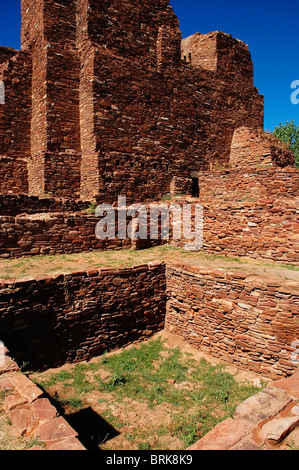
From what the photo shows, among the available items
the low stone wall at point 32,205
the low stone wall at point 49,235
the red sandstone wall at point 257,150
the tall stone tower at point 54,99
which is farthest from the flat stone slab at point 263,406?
the red sandstone wall at point 257,150

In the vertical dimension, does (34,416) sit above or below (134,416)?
above

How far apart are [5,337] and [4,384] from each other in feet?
7.58

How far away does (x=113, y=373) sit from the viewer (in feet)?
24.3

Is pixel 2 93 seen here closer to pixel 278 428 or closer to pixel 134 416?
pixel 134 416

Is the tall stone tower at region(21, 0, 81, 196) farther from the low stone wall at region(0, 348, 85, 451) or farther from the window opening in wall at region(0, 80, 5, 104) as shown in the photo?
the low stone wall at region(0, 348, 85, 451)

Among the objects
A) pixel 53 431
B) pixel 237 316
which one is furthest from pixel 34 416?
pixel 237 316

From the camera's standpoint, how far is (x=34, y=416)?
157 inches

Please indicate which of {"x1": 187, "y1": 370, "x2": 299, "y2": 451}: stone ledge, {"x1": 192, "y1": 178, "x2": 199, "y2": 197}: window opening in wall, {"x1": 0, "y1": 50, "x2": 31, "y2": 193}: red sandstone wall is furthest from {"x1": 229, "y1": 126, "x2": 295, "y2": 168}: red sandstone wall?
{"x1": 187, "y1": 370, "x2": 299, "y2": 451}: stone ledge

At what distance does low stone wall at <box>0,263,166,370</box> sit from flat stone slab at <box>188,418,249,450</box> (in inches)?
189

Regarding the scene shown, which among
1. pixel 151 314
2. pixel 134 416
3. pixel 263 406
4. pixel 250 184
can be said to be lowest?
pixel 134 416

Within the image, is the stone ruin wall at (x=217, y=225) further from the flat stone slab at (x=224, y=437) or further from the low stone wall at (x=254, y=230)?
the flat stone slab at (x=224, y=437)

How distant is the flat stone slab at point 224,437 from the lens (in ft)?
11.1

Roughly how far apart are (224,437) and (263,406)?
0.81m

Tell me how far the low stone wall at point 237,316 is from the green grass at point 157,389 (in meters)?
0.63
